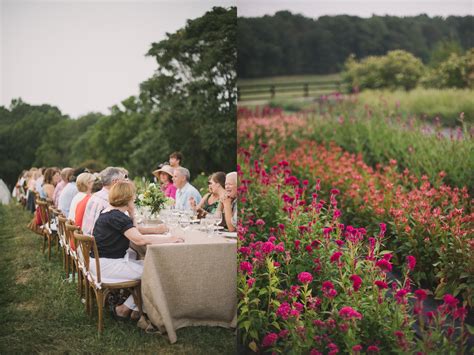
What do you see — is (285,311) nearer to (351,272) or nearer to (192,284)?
(351,272)

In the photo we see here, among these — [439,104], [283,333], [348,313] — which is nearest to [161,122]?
[283,333]

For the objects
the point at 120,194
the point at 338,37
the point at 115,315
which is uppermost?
the point at 338,37

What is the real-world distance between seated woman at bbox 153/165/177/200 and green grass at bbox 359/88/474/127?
524 centimetres

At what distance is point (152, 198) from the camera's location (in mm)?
3678

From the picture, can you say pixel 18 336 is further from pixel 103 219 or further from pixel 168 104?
pixel 168 104

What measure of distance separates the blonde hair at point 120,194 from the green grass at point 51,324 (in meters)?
0.59

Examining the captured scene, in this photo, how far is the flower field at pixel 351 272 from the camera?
2.67m

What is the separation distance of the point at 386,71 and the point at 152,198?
403 inches

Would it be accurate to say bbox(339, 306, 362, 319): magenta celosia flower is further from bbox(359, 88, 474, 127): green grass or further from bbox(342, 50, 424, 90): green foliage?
bbox(342, 50, 424, 90): green foliage

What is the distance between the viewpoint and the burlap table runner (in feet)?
10.9

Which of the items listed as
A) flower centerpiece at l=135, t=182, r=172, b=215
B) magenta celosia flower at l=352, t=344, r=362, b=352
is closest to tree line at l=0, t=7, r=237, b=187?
flower centerpiece at l=135, t=182, r=172, b=215

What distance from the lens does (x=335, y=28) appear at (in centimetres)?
1273

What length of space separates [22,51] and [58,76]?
24cm

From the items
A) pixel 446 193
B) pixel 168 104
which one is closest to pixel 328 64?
pixel 446 193
